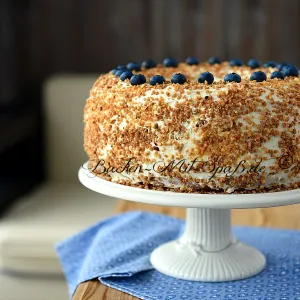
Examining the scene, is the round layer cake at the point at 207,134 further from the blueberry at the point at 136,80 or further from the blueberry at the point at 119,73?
the blueberry at the point at 119,73

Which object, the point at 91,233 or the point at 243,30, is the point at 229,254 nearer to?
the point at 91,233

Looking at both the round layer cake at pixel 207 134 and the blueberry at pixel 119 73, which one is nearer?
the round layer cake at pixel 207 134

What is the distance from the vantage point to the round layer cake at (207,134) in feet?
3.83

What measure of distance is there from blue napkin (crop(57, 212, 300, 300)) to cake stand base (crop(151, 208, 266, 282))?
0.06 ft

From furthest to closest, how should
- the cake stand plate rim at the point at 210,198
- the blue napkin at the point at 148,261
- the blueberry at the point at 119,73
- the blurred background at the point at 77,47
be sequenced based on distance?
the blurred background at the point at 77,47 → the blueberry at the point at 119,73 → the blue napkin at the point at 148,261 → the cake stand plate rim at the point at 210,198

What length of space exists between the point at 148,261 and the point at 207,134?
377mm

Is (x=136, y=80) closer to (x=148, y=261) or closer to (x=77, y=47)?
(x=148, y=261)

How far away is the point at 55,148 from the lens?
2.99m

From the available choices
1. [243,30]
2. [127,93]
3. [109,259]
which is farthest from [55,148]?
[127,93]

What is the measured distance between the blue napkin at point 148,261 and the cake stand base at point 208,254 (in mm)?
18

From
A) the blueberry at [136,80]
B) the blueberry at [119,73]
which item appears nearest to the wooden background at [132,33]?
the blueberry at [119,73]

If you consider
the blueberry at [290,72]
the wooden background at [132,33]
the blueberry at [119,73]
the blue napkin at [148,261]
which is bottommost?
the blue napkin at [148,261]

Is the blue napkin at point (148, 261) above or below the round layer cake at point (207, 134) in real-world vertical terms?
below

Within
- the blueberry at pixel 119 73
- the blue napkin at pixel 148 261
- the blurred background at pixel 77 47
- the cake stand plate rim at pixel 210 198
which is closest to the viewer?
the cake stand plate rim at pixel 210 198
